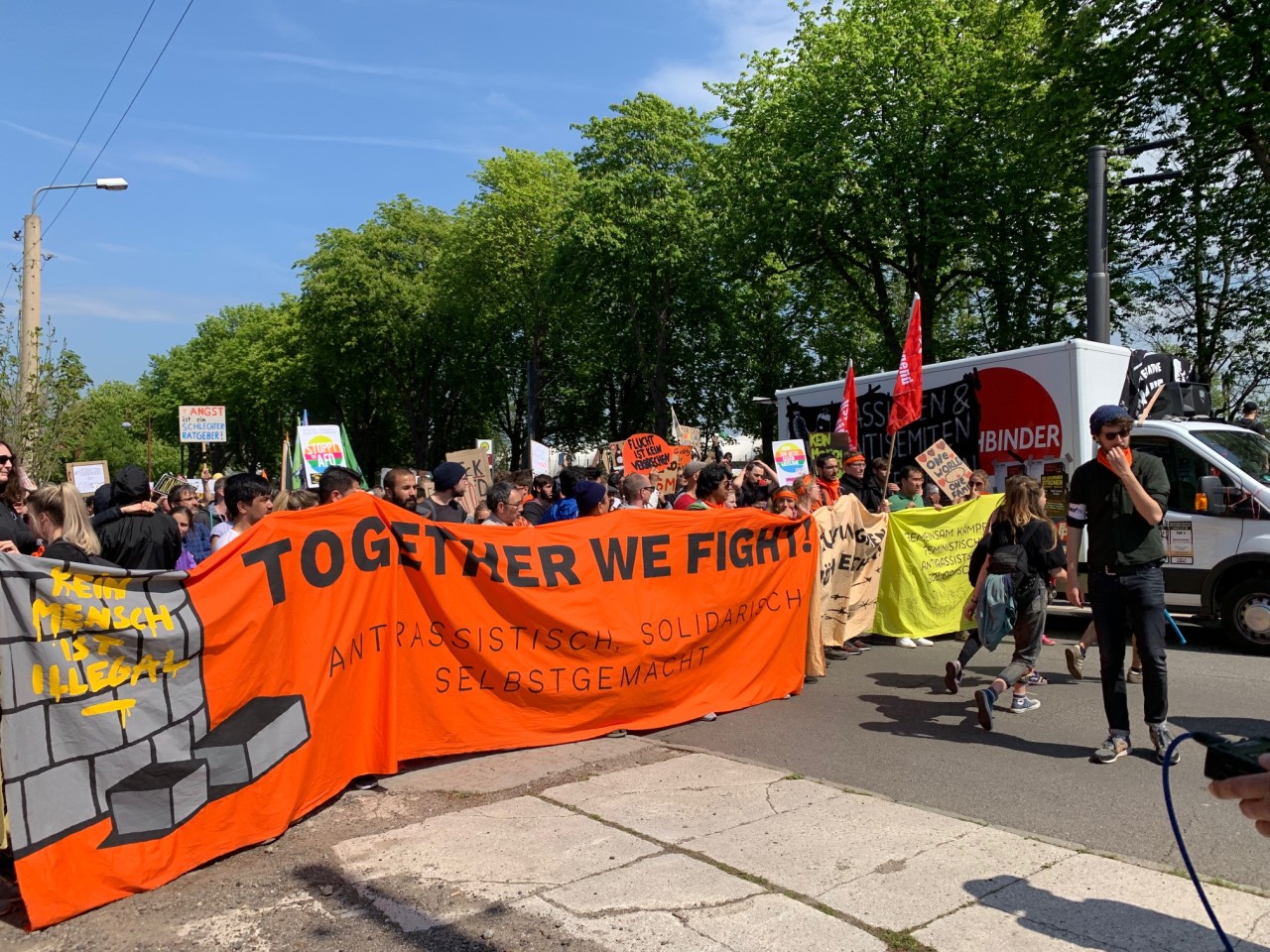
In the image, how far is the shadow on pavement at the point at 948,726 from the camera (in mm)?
6211

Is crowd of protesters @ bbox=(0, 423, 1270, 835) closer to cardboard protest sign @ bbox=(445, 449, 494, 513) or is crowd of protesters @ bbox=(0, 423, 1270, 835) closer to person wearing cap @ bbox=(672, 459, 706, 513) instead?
person wearing cap @ bbox=(672, 459, 706, 513)

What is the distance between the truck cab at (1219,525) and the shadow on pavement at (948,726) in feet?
11.6

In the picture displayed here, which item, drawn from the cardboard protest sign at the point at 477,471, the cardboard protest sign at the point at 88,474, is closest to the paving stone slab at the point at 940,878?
the cardboard protest sign at the point at 477,471

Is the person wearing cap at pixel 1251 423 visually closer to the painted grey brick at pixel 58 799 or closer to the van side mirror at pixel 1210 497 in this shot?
the van side mirror at pixel 1210 497

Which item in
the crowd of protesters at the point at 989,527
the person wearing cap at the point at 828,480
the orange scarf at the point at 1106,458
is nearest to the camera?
the crowd of protesters at the point at 989,527

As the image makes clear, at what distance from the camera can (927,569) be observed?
406 inches

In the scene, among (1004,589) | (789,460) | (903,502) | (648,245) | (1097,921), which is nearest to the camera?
(1097,921)

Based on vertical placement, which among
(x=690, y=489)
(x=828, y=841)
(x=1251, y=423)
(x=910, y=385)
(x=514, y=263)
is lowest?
(x=828, y=841)

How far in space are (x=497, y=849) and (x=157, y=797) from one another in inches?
57.3

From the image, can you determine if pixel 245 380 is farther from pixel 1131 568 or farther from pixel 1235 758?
pixel 1235 758

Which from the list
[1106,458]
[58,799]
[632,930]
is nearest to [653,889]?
[632,930]

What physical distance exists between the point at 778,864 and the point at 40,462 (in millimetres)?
15964

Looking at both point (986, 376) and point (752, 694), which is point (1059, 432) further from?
point (752, 694)

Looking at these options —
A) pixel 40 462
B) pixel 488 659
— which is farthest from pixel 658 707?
pixel 40 462
